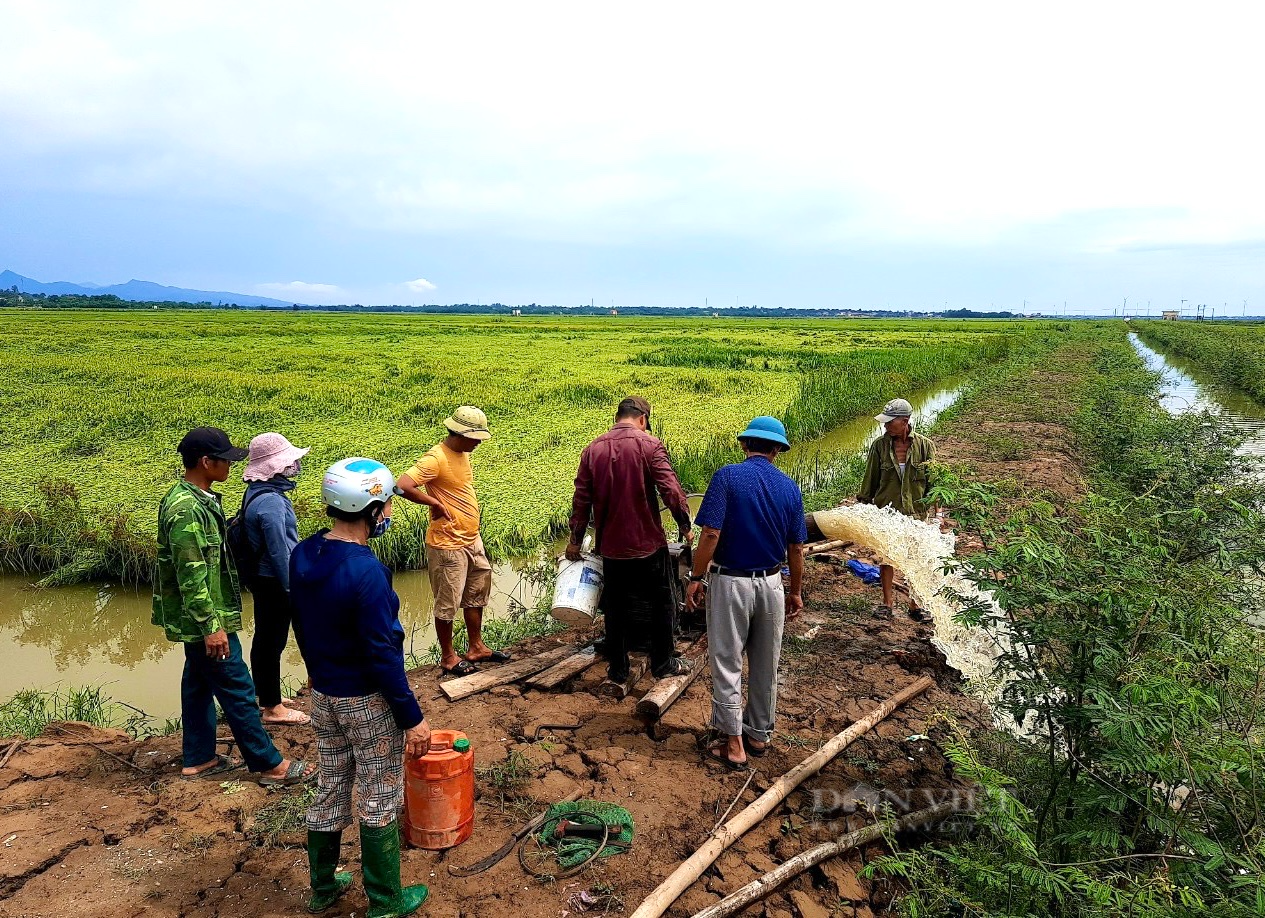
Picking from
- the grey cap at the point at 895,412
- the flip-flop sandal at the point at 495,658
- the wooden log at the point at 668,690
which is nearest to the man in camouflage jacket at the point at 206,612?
the flip-flop sandal at the point at 495,658

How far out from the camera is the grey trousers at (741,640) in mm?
3182

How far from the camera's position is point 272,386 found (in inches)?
576

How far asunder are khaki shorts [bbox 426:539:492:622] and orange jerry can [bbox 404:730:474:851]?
55.3 inches

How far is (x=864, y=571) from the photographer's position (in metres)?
5.79

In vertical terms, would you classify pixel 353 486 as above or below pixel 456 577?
above

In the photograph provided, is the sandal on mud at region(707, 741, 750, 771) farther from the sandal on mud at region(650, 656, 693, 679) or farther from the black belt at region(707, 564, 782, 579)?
the black belt at region(707, 564, 782, 579)

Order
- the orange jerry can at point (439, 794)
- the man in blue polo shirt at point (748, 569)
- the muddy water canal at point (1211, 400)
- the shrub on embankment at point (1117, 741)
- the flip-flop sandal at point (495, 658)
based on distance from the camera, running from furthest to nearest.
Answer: the muddy water canal at point (1211, 400) < the flip-flop sandal at point (495, 658) < the man in blue polo shirt at point (748, 569) < the orange jerry can at point (439, 794) < the shrub on embankment at point (1117, 741)

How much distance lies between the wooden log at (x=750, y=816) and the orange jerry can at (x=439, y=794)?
0.80m

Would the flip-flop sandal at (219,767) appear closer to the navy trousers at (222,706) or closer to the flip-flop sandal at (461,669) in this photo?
the navy trousers at (222,706)

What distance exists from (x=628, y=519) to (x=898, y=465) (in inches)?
81.4

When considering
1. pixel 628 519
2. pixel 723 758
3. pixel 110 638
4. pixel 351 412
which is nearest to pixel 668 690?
pixel 723 758

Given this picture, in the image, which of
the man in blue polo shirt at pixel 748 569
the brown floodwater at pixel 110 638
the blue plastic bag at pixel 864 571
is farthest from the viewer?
the blue plastic bag at pixel 864 571

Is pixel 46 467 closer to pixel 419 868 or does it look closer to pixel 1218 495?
pixel 419 868

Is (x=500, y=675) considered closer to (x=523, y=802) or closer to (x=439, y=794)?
(x=523, y=802)
